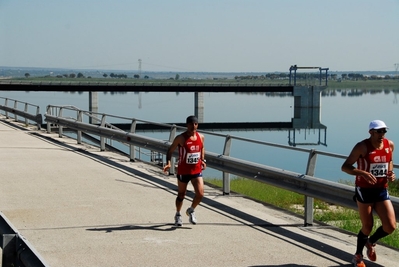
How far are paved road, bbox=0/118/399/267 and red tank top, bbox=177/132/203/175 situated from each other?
0.80 meters

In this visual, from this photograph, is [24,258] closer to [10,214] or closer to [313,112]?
[10,214]

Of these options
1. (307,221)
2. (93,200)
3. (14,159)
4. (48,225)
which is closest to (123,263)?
(48,225)

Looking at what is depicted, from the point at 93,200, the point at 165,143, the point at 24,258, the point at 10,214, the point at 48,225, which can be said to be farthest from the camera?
the point at 165,143

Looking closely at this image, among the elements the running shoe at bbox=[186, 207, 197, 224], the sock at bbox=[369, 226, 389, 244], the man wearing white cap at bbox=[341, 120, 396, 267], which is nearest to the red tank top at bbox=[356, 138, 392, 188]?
the man wearing white cap at bbox=[341, 120, 396, 267]

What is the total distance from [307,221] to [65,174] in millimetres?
7221

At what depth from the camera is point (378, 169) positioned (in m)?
8.04

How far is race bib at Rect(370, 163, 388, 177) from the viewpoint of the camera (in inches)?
316

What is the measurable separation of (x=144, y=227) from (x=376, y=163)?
376 cm

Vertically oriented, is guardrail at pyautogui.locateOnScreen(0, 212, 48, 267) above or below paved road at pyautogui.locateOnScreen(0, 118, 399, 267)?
above

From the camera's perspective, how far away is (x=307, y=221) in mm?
10992

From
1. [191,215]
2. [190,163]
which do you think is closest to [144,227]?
[191,215]

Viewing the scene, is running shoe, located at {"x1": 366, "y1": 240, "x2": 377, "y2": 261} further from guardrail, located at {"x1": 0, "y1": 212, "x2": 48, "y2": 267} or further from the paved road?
guardrail, located at {"x1": 0, "y1": 212, "x2": 48, "y2": 267}

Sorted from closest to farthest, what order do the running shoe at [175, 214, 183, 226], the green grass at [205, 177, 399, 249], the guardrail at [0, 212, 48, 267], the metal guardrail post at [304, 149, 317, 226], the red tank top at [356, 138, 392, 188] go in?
the guardrail at [0, 212, 48, 267] < the red tank top at [356, 138, 392, 188] < the running shoe at [175, 214, 183, 226] < the metal guardrail post at [304, 149, 317, 226] < the green grass at [205, 177, 399, 249]

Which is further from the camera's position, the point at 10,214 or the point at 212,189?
the point at 212,189
